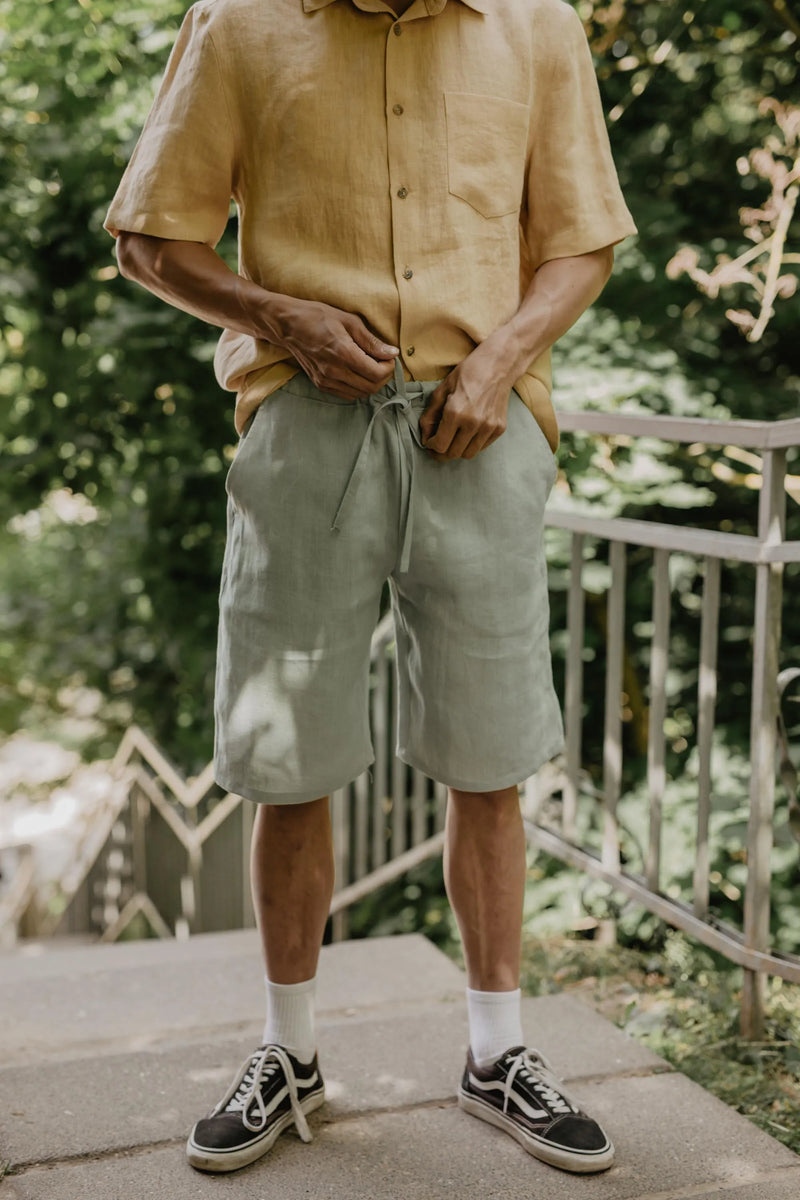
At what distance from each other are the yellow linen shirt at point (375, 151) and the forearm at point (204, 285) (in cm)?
3

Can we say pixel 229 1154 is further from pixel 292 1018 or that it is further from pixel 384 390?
pixel 384 390

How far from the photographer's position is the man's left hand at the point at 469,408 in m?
1.47

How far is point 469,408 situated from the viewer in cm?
147

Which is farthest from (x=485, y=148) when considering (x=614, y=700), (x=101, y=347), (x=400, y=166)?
(x=101, y=347)

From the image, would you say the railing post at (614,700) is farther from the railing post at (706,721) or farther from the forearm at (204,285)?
the forearm at (204,285)

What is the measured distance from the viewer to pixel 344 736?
1569 mm

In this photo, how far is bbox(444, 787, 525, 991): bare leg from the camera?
1666mm

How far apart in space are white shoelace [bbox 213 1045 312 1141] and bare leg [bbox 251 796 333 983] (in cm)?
10

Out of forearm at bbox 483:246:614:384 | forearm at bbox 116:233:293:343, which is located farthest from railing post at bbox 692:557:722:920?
forearm at bbox 116:233:293:343

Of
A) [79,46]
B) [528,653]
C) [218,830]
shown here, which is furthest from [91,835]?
[528,653]

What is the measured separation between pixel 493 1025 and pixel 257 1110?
1.13 feet

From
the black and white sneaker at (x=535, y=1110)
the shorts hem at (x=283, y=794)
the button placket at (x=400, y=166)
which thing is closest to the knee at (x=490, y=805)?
the shorts hem at (x=283, y=794)

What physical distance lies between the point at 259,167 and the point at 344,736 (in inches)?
29.3

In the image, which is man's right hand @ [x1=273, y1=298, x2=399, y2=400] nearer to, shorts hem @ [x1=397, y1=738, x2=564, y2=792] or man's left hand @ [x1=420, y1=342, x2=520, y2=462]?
man's left hand @ [x1=420, y1=342, x2=520, y2=462]
